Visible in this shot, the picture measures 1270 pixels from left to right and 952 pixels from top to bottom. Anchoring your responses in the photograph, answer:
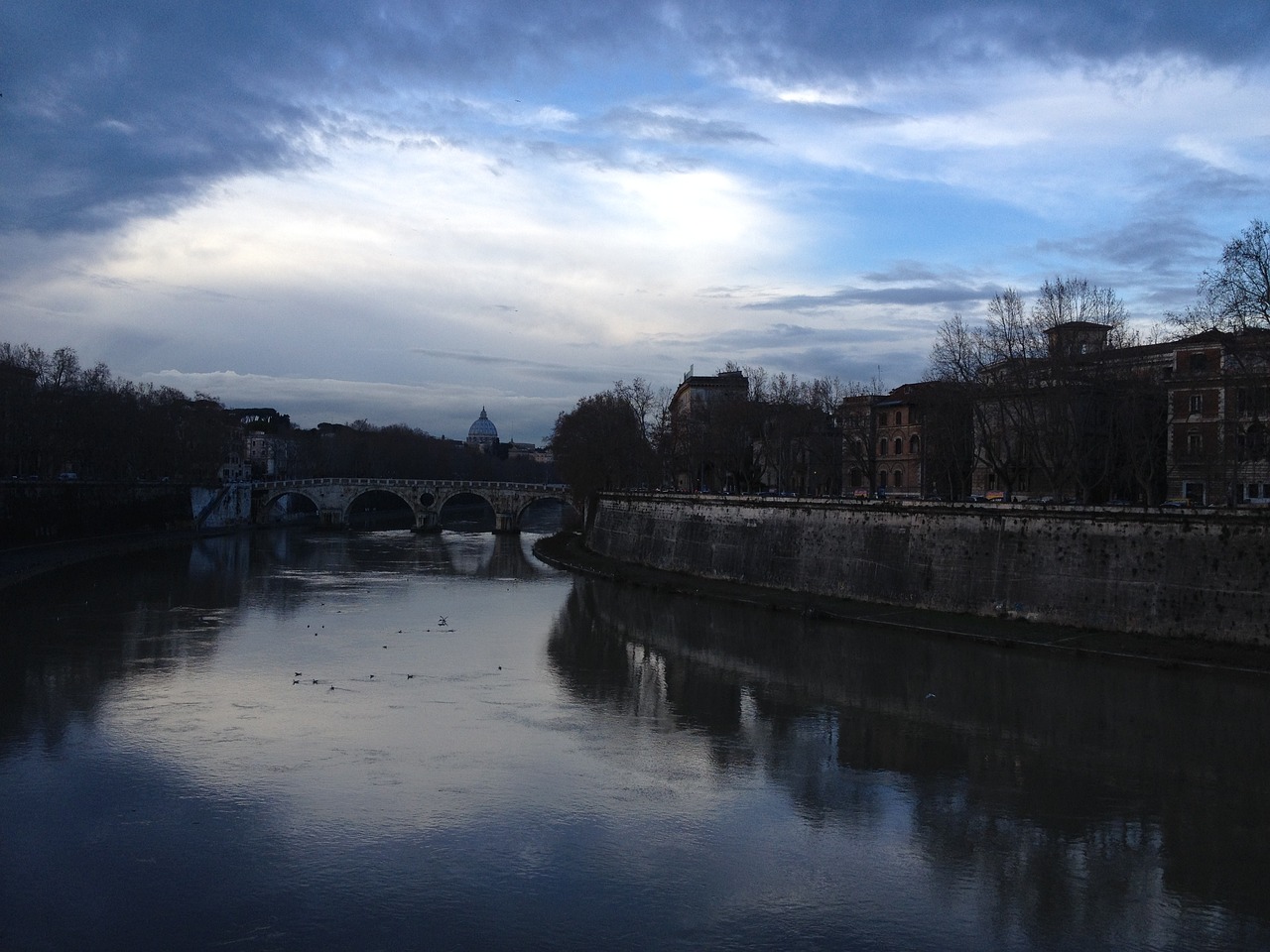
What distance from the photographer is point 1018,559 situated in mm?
29172

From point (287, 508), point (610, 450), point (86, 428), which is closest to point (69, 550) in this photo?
point (86, 428)

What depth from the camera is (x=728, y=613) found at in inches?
1341

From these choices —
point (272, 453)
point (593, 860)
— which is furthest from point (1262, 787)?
point (272, 453)

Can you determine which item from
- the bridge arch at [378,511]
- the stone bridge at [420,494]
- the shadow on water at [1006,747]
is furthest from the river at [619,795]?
the bridge arch at [378,511]

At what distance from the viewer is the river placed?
436 inches

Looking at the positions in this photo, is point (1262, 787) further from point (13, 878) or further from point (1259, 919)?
point (13, 878)

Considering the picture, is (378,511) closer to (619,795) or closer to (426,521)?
(426,521)

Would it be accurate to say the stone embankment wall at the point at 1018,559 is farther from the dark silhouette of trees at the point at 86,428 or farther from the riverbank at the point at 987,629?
the dark silhouette of trees at the point at 86,428

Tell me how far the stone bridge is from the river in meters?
46.8

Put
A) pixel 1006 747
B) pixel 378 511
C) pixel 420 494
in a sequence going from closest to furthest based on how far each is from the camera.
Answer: pixel 1006 747
pixel 420 494
pixel 378 511

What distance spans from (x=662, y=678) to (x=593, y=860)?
11460mm

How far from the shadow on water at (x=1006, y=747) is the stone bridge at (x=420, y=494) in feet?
150

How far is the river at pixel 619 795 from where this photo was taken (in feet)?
36.4

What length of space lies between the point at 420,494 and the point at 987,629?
187 ft
